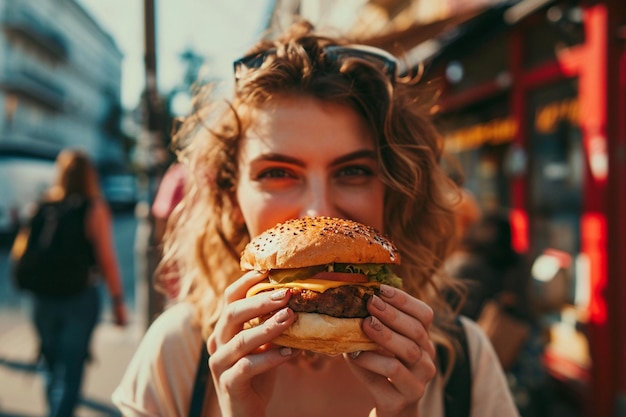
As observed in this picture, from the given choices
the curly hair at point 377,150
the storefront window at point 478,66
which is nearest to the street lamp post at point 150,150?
the curly hair at point 377,150

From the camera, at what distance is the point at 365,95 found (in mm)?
1938

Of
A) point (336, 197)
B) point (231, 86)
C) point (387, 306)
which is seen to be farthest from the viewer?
point (231, 86)

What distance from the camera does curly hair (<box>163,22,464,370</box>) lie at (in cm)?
190

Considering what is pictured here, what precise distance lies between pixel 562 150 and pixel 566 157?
0.12 meters

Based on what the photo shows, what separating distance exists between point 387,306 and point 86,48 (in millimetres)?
53826

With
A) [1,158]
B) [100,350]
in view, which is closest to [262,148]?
[100,350]

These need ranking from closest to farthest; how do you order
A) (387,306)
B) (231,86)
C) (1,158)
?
(387,306) < (231,86) < (1,158)

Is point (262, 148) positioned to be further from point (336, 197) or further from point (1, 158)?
point (1, 158)

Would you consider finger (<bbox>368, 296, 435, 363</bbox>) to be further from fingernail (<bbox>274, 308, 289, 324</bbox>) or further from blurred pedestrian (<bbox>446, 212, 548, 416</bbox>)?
blurred pedestrian (<bbox>446, 212, 548, 416</bbox>)

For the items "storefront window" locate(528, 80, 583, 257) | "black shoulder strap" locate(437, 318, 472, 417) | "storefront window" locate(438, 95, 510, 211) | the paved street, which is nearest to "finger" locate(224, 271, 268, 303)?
"black shoulder strap" locate(437, 318, 472, 417)

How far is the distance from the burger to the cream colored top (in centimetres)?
40

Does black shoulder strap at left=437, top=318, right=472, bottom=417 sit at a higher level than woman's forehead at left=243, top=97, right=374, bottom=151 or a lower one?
lower

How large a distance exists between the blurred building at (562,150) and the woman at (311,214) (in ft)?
7.44

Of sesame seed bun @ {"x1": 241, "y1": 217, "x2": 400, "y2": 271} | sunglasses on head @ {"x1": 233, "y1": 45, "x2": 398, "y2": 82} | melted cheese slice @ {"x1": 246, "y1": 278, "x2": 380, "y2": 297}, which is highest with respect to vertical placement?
sunglasses on head @ {"x1": 233, "y1": 45, "x2": 398, "y2": 82}
